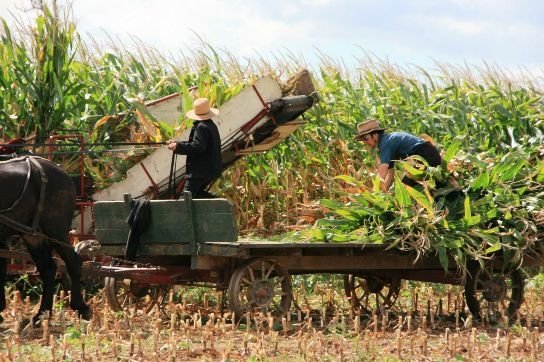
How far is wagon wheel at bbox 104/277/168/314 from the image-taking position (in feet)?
32.6

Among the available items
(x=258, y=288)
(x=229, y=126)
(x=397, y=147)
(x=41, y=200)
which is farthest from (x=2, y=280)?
(x=397, y=147)

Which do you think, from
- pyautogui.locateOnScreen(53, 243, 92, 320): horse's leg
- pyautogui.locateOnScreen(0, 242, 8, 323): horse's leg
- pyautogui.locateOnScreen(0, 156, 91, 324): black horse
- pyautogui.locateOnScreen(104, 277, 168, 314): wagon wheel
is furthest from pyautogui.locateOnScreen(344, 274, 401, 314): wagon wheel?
pyautogui.locateOnScreen(0, 242, 8, 323): horse's leg

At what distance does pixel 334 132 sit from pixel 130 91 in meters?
2.62

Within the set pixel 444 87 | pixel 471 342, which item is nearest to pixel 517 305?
pixel 471 342

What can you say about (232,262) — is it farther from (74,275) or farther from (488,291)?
(488,291)

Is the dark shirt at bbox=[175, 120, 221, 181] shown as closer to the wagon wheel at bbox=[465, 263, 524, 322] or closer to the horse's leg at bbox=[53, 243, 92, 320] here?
the horse's leg at bbox=[53, 243, 92, 320]

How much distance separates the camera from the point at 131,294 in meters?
10.1

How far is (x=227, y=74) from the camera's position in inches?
562

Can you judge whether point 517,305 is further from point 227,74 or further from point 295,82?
point 227,74

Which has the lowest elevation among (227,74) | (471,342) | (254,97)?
(471,342)

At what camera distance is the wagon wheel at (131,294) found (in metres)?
9.92

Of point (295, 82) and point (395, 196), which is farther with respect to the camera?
point (295, 82)

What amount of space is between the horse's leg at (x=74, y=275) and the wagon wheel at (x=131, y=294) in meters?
0.31

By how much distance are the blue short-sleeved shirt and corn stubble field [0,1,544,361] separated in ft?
1.06
